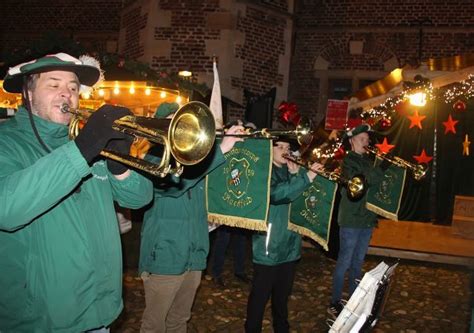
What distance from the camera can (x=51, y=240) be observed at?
84.0 inches

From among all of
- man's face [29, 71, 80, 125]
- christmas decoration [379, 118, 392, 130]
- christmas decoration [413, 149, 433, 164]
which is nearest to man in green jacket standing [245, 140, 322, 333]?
man's face [29, 71, 80, 125]

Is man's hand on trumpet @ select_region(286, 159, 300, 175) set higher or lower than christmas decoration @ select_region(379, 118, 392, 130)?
lower

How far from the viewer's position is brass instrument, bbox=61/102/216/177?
7.34 ft

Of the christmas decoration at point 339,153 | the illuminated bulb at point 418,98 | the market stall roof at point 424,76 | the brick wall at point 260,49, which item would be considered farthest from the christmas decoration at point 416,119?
the christmas decoration at point 339,153

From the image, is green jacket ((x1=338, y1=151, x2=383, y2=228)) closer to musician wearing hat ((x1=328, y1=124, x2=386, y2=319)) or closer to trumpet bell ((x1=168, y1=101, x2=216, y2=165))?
musician wearing hat ((x1=328, y1=124, x2=386, y2=319))

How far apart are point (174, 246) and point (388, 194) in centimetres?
398

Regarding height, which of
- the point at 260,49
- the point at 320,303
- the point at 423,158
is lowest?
the point at 320,303

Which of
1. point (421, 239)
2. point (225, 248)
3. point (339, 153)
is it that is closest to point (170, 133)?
point (225, 248)

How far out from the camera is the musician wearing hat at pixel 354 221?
539 centimetres

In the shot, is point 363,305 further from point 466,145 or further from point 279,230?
point 466,145

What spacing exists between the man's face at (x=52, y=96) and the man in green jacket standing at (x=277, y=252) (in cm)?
228

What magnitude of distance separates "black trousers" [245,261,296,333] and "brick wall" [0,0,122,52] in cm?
1378

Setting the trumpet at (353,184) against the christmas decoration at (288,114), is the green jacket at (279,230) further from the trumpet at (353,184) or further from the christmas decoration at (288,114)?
the christmas decoration at (288,114)

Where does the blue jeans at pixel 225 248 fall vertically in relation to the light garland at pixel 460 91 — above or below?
below
